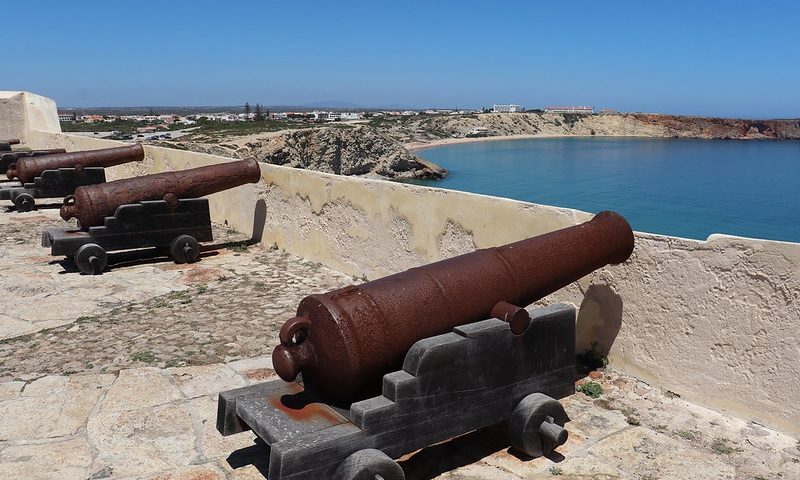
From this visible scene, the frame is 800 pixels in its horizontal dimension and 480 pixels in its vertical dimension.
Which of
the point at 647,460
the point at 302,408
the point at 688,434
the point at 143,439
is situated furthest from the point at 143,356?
the point at 688,434

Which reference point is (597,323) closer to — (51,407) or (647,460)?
(647,460)

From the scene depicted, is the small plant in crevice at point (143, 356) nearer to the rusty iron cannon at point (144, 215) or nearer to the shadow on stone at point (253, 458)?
the shadow on stone at point (253, 458)

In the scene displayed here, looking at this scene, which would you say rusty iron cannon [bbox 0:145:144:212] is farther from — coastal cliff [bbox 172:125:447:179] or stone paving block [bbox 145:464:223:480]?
coastal cliff [bbox 172:125:447:179]

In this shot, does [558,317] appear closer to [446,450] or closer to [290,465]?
[446,450]

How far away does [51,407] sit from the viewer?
→ 3129 mm

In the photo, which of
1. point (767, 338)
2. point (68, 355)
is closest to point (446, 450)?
point (767, 338)

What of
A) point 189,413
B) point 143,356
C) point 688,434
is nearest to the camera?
point 688,434

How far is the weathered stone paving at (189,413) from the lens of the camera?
262 cm

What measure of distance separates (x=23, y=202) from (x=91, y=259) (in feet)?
14.7

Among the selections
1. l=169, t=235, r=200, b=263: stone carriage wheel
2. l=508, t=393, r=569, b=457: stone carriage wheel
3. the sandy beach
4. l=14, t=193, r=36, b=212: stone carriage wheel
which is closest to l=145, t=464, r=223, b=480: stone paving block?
l=508, t=393, r=569, b=457: stone carriage wheel

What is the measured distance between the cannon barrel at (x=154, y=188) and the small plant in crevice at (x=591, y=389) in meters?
4.21

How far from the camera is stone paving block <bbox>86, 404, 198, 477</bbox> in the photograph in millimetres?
2623

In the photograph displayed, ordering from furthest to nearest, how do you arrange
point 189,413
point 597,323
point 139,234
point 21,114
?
point 21,114 → point 139,234 → point 597,323 → point 189,413

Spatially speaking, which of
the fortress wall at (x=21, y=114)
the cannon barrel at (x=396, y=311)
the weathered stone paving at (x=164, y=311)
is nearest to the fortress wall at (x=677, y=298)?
the cannon barrel at (x=396, y=311)
